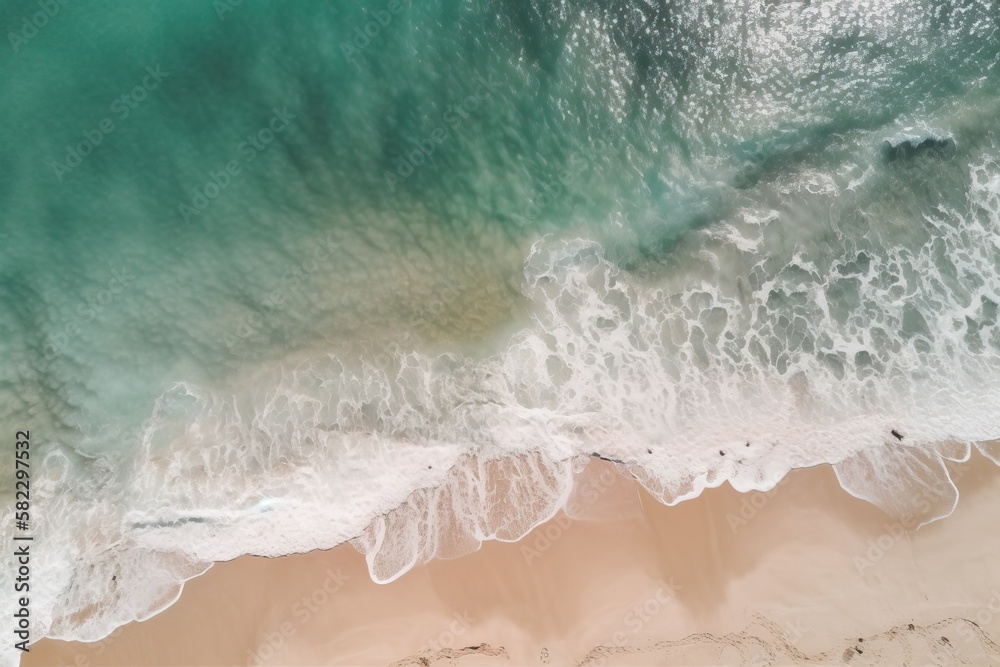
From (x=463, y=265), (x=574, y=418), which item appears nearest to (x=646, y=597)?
(x=574, y=418)

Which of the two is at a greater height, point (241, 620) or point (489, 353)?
point (489, 353)

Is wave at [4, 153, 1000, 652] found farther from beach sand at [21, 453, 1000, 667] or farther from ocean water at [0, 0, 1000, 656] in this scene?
beach sand at [21, 453, 1000, 667]

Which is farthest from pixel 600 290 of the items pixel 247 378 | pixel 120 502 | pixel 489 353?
pixel 120 502

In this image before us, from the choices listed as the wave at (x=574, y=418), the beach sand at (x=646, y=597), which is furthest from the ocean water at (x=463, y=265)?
the beach sand at (x=646, y=597)

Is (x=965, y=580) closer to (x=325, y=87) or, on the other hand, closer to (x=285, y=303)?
(x=285, y=303)

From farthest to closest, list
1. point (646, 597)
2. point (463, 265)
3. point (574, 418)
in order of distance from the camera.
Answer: point (463, 265) < point (574, 418) < point (646, 597)

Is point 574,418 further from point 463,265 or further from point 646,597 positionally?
point 463,265
